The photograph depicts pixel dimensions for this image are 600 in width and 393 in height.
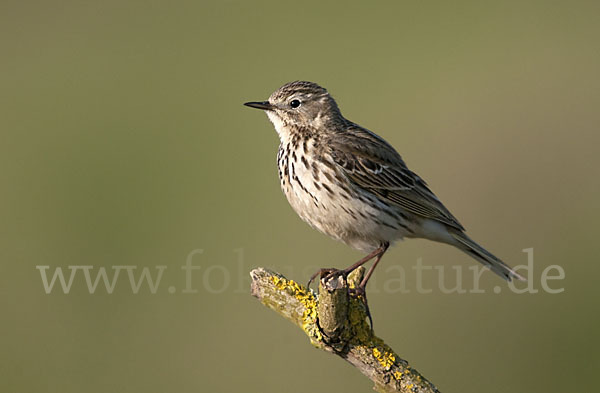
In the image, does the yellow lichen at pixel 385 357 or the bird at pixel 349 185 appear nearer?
the yellow lichen at pixel 385 357

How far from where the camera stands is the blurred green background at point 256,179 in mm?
9906

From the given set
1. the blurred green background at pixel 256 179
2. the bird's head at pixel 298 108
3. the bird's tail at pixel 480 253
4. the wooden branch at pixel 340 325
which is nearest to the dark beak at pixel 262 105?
the bird's head at pixel 298 108

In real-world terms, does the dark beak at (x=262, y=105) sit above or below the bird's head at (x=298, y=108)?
below

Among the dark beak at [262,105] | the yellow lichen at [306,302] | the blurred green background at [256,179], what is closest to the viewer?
the yellow lichen at [306,302]

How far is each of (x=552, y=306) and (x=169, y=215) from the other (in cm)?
552

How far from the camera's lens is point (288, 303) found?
535 cm

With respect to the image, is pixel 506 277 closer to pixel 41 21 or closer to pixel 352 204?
pixel 352 204

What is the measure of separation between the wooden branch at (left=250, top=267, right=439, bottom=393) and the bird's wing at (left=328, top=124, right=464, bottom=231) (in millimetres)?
1482

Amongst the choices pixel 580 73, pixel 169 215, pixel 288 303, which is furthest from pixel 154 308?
pixel 580 73

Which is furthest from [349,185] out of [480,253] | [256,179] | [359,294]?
[256,179]

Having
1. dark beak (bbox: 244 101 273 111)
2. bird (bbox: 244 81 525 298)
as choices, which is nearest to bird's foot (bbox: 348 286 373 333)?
bird (bbox: 244 81 525 298)

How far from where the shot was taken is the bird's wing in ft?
21.9

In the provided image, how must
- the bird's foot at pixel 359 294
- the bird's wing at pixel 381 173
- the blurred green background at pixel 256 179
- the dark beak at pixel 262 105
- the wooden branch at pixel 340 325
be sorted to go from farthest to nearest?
the blurred green background at pixel 256 179
the dark beak at pixel 262 105
the bird's wing at pixel 381 173
the bird's foot at pixel 359 294
the wooden branch at pixel 340 325

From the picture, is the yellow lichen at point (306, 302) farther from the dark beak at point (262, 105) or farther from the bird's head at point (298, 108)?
the dark beak at point (262, 105)
